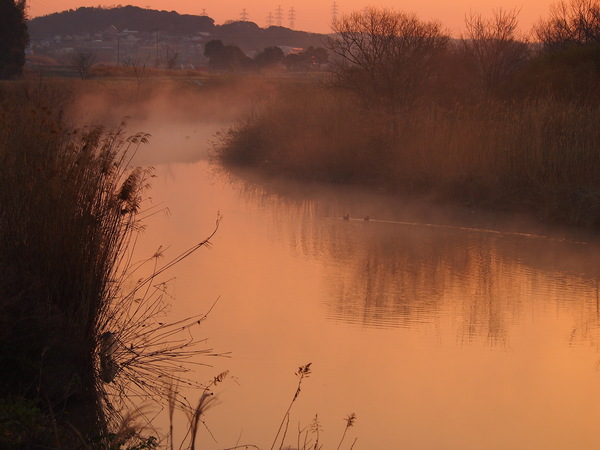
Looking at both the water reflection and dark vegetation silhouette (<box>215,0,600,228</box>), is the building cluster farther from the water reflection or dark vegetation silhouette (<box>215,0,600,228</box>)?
the water reflection

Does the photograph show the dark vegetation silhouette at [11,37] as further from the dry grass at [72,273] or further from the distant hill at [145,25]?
the distant hill at [145,25]

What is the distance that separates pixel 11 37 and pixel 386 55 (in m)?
25.3

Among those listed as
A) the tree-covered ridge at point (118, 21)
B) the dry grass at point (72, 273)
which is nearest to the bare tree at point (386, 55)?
the dry grass at point (72, 273)

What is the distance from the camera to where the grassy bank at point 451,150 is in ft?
40.2

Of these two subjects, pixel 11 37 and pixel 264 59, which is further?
pixel 264 59

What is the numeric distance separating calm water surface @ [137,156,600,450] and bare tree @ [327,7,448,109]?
16.0 ft

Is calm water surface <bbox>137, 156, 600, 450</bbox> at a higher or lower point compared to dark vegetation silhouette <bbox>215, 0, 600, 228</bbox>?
lower

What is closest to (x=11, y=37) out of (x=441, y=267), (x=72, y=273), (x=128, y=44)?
(x=441, y=267)

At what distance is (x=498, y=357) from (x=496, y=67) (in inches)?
715

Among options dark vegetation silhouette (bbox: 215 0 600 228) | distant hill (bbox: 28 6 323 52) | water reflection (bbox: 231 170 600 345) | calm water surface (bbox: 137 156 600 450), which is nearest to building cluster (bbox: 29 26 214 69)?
distant hill (bbox: 28 6 323 52)

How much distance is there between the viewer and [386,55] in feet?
55.6

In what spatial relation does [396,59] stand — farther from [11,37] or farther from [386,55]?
[11,37]

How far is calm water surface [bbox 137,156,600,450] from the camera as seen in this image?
5.24 meters

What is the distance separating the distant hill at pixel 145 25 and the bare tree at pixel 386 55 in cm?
14464
